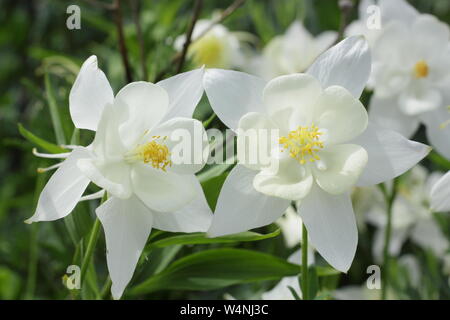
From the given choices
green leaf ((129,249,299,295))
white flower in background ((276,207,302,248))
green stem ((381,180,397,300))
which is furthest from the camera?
white flower in background ((276,207,302,248))

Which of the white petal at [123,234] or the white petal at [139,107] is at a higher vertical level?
the white petal at [139,107]

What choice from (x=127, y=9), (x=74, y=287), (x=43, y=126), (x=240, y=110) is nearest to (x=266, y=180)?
(x=240, y=110)

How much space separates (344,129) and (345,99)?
0.06 ft

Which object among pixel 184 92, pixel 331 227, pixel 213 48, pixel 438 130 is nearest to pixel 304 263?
pixel 331 227

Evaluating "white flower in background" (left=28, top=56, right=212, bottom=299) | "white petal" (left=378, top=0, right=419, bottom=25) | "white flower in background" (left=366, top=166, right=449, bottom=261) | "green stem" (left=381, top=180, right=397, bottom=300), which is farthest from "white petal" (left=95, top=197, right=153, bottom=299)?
"white flower in background" (left=366, top=166, right=449, bottom=261)

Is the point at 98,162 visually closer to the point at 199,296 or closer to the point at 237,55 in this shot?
the point at 199,296

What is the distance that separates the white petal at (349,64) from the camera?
0.44 meters

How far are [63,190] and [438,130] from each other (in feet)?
1.27

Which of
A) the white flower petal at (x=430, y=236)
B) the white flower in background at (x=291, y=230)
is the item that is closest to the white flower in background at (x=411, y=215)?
the white flower petal at (x=430, y=236)

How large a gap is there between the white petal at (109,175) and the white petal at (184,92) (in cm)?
5

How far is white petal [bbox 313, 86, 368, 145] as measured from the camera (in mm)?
414

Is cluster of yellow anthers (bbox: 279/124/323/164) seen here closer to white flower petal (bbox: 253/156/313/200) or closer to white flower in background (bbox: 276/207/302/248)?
white flower petal (bbox: 253/156/313/200)

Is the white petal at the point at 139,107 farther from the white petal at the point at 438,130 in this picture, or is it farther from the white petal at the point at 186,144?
the white petal at the point at 438,130

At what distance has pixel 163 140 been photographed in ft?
1.40
